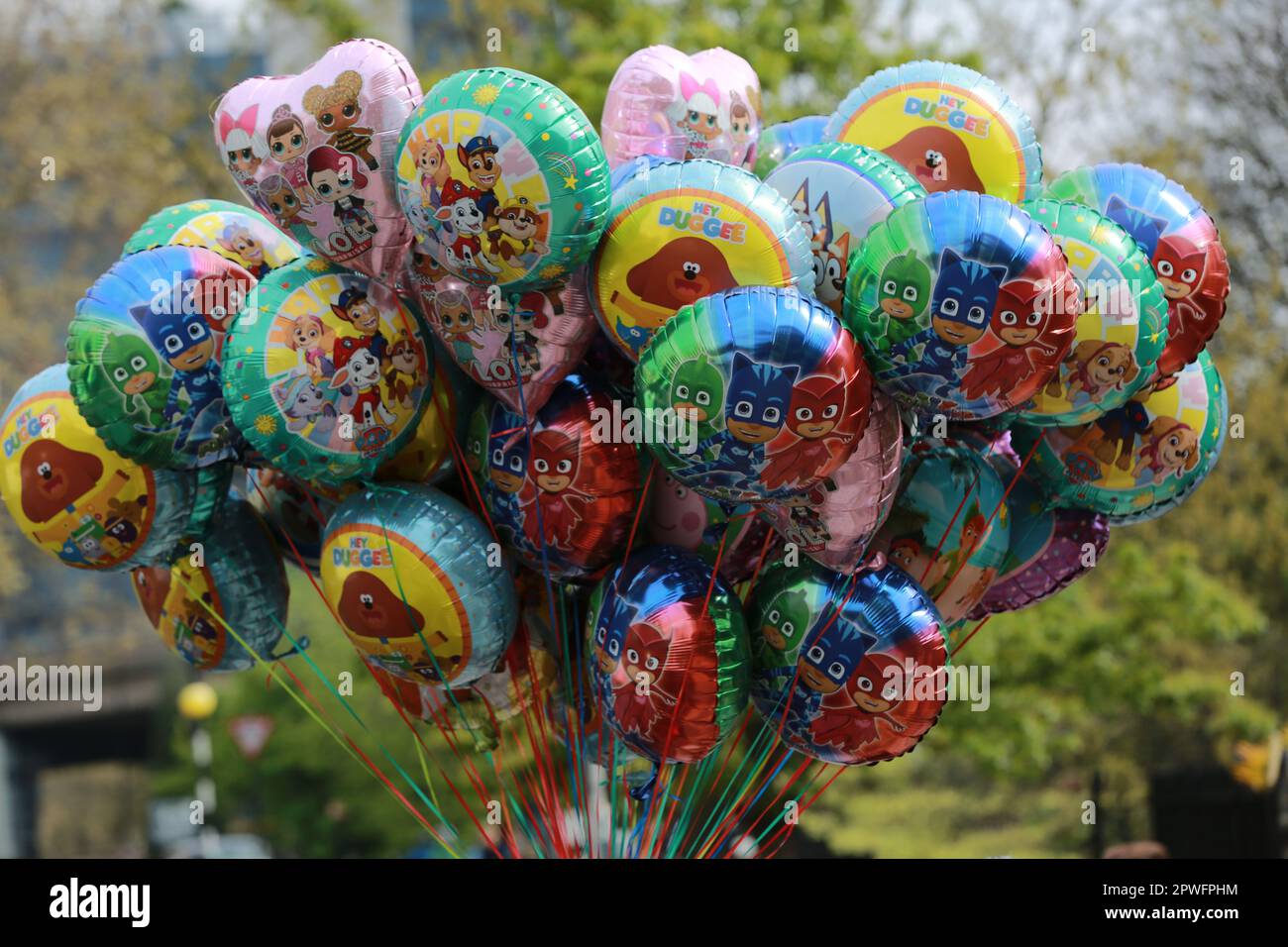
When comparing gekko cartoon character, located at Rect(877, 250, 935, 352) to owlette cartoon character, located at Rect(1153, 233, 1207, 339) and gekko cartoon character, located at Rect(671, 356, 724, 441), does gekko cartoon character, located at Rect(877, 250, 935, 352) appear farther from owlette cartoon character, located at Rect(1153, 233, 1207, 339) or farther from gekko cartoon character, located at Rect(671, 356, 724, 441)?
owlette cartoon character, located at Rect(1153, 233, 1207, 339)

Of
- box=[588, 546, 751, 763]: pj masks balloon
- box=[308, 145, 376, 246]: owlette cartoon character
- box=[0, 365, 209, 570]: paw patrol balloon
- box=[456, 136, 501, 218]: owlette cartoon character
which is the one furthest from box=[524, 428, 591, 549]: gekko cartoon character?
box=[0, 365, 209, 570]: paw patrol balloon

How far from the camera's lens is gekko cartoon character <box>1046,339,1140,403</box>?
13.0ft

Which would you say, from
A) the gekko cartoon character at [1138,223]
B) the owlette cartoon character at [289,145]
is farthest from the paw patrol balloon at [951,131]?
the owlette cartoon character at [289,145]

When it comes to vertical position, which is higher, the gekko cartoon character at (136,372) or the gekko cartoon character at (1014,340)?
the gekko cartoon character at (136,372)

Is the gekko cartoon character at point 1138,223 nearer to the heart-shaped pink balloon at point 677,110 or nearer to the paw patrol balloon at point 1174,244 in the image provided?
the paw patrol balloon at point 1174,244

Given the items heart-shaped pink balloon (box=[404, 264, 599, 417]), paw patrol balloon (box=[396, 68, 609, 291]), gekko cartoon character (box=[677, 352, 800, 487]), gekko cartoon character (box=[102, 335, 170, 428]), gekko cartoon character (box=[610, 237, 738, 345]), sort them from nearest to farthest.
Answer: gekko cartoon character (box=[677, 352, 800, 487]) < paw patrol balloon (box=[396, 68, 609, 291]) < gekko cartoon character (box=[610, 237, 738, 345]) < heart-shaped pink balloon (box=[404, 264, 599, 417]) < gekko cartoon character (box=[102, 335, 170, 428])

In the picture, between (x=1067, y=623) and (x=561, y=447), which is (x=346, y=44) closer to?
(x=561, y=447)

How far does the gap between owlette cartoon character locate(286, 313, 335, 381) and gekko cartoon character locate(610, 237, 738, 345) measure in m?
0.92

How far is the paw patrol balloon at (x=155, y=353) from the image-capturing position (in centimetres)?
413

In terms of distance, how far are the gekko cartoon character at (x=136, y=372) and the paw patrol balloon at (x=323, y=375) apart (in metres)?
0.29

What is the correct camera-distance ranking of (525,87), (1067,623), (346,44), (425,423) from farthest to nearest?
(1067,623) → (425,423) → (346,44) → (525,87)

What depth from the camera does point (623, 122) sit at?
457 cm
